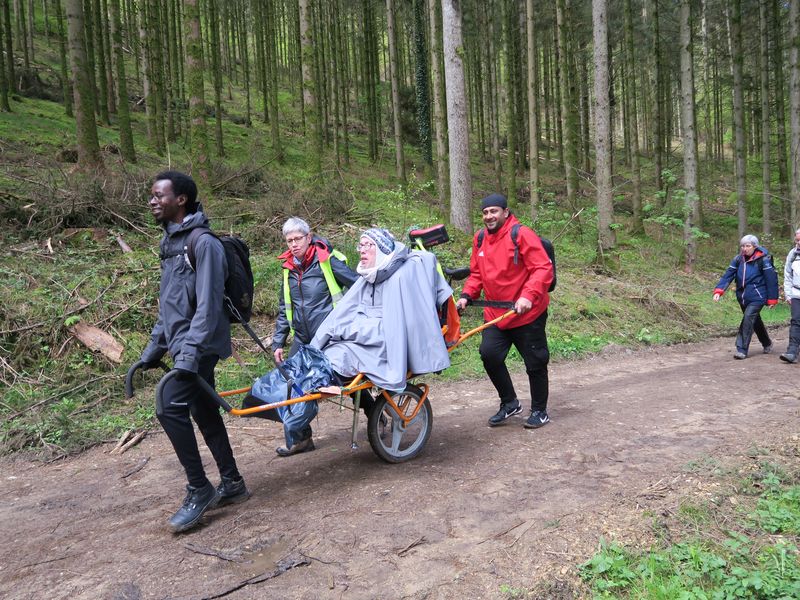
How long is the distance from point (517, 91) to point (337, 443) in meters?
24.7

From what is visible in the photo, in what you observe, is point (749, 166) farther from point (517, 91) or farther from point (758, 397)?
point (758, 397)

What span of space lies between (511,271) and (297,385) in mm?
2347

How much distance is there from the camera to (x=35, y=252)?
9.01 meters

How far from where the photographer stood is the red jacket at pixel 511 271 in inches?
204

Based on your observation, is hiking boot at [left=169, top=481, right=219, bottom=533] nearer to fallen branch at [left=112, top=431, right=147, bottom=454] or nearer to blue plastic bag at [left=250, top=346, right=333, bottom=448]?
blue plastic bag at [left=250, top=346, right=333, bottom=448]

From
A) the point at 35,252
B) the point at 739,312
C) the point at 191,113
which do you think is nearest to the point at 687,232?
the point at 739,312

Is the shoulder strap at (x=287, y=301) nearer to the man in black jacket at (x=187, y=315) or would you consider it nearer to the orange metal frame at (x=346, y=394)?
the orange metal frame at (x=346, y=394)

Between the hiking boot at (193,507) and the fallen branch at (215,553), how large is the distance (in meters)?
0.19

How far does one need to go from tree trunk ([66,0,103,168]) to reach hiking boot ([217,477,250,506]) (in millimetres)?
10015

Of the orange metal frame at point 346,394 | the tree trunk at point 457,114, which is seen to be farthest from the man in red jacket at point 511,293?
the tree trunk at point 457,114

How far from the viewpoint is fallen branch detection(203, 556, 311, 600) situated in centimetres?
298

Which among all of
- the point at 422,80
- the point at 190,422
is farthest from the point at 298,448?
the point at 422,80

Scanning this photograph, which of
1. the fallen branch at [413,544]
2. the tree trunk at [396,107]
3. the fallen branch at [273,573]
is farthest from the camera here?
the tree trunk at [396,107]

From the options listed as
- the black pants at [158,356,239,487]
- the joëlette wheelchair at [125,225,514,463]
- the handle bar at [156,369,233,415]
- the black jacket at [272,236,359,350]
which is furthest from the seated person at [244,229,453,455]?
the black jacket at [272,236,359,350]
